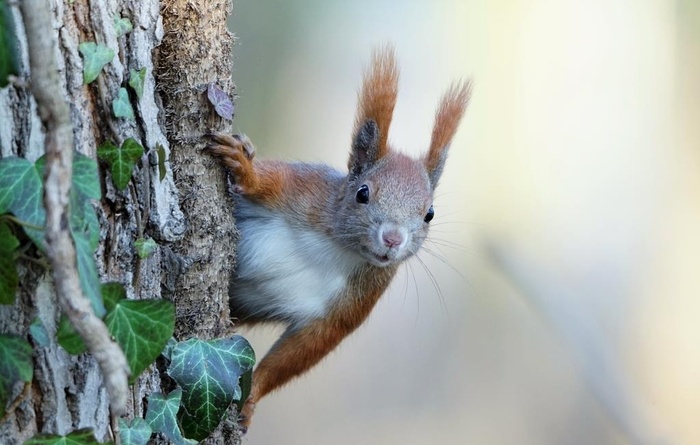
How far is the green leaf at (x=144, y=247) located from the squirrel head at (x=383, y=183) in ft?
1.83

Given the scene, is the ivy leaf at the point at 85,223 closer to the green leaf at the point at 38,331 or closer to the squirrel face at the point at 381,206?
the green leaf at the point at 38,331

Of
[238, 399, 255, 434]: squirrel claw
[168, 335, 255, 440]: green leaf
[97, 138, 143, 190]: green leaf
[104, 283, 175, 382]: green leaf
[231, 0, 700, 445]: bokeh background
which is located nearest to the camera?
[104, 283, 175, 382]: green leaf

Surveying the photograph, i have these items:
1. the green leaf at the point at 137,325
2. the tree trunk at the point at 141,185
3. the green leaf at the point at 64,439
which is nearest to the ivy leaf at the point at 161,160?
the tree trunk at the point at 141,185

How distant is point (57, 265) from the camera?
656 millimetres

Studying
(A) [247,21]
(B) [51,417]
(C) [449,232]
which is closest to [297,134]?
(A) [247,21]

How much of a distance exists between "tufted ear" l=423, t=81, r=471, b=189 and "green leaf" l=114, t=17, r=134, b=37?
780 mm

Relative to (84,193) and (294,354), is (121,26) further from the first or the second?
(294,354)

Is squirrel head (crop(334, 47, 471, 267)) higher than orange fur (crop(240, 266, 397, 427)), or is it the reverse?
squirrel head (crop(334, 47, 471, 267))

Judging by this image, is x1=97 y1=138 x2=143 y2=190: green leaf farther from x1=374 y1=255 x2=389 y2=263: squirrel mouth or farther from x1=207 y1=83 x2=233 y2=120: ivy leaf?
x1=374 y1=255 x2=389 y2=263: squirrel mouth

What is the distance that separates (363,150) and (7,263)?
3.11 feet

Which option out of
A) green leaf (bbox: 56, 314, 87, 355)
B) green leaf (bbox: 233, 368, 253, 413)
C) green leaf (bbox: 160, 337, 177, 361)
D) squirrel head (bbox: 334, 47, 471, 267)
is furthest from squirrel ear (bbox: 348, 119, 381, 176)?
green leaf (bbox: 56, 314, 87, 355)

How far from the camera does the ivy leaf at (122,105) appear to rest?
96 centimetres

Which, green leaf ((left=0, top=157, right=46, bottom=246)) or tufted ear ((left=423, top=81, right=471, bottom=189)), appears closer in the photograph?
green leaf ((left=0, top=157, right=46, bottom=246))

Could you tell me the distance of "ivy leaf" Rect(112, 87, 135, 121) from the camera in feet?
3.14
